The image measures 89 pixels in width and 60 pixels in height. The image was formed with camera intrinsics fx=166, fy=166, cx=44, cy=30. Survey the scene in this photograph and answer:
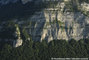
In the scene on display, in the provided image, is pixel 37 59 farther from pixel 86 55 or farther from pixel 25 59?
pixel 86 55

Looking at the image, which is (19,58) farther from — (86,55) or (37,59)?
(86,55)

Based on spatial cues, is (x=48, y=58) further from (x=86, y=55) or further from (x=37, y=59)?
(x=86, y=55)

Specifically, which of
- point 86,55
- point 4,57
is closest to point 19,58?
point 4,57

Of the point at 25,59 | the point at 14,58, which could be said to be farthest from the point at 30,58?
the point at 14,58

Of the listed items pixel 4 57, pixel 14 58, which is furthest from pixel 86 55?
→ pixel 4 57

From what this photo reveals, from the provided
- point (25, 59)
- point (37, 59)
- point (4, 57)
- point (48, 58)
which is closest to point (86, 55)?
point (48, 58)

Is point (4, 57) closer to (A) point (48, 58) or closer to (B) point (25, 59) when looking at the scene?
(B) point (25, 59)
